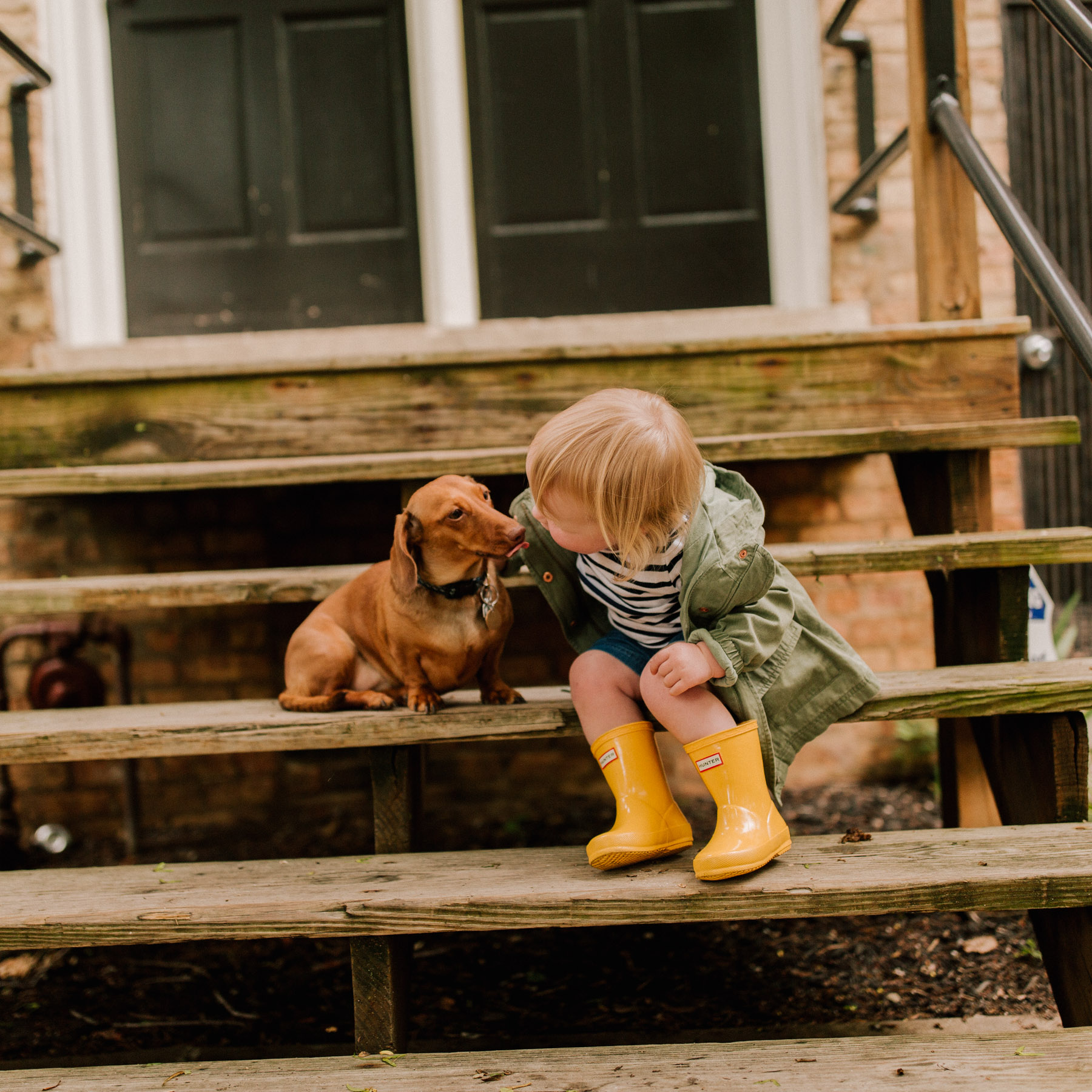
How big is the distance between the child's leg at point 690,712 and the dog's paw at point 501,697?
320 millimetres

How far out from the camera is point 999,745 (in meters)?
1.72

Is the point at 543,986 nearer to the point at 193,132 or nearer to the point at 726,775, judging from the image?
the point at 726,775

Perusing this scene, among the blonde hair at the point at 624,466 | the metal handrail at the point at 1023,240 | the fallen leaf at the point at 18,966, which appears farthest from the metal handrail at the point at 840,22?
the fallen leaf at the point at 18,966

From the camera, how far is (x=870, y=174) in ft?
8.85

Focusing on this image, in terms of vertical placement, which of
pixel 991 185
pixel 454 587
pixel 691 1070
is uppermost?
pixel 991 185

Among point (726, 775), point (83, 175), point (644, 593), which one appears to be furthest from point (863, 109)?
point (83, 175)

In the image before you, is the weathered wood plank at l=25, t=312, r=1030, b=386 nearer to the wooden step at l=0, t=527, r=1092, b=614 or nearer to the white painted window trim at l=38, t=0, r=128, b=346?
the white painted window trim at l=38, t=0, r=128, b=346

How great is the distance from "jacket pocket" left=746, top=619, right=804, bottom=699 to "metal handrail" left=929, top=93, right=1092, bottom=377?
69cm

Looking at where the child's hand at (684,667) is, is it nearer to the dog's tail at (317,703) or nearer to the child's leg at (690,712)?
the child's leg at (690,712)

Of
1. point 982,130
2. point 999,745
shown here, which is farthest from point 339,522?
point 982,130

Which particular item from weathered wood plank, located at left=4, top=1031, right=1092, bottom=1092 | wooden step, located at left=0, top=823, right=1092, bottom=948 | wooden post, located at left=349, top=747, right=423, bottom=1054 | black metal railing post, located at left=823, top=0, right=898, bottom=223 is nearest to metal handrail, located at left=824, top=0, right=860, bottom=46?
black metal railing post, located at left=823, top=0, right=898, bottom=223

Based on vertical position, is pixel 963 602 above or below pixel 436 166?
below

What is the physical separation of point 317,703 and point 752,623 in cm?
80

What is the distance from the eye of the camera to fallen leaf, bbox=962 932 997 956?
2.02 meters
